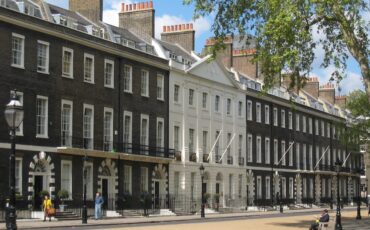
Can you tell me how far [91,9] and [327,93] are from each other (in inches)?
2239

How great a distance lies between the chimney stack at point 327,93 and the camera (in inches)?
3915

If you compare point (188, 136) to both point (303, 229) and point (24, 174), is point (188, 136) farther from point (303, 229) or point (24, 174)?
point (303, 229)

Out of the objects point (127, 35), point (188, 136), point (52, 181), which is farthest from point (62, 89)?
point (188, 136)

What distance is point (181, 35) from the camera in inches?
2571

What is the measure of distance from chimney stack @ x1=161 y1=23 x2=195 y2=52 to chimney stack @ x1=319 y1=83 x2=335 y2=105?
39.7 m

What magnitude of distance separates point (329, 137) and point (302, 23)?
63.9m

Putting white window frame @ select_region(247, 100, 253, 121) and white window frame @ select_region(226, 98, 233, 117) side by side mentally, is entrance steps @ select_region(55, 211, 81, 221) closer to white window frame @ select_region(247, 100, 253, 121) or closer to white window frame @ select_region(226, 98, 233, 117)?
white window frame @ select_region(226, 98, 233, 117)

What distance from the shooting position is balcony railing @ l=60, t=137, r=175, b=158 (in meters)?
43.6

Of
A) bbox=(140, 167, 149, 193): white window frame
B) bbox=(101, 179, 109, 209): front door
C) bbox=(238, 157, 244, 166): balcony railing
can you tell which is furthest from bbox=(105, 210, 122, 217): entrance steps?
bbox=(238, 157, 244, 166): balcony railing

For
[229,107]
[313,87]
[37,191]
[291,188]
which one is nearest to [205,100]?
[229,107]

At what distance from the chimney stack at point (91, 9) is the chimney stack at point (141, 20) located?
257 inches

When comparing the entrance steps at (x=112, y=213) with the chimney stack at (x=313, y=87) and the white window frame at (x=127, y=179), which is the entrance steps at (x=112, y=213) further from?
the chimney stack at (x=313, y=87)

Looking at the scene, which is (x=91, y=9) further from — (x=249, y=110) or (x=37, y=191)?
(x=249, y=110)

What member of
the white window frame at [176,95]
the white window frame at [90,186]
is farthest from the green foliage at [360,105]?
the white window frame at [90,186]
